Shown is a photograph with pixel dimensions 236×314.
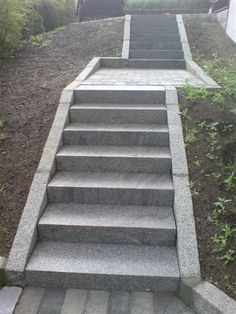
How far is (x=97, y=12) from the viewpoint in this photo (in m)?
13.7

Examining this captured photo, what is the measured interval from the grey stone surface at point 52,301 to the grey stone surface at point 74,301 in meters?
0.04

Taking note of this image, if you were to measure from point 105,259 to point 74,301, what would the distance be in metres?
0.46

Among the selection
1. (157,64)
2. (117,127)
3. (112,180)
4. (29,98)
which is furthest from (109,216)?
(157,64)

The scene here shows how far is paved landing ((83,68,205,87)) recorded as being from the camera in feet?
18.5

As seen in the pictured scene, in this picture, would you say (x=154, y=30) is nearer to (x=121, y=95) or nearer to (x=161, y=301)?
(x=121, y=95)

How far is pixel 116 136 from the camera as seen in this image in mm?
4121

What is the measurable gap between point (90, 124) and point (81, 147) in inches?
16.0

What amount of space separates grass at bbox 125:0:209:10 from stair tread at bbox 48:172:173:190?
1187 centimetres

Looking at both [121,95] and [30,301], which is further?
[121,95]

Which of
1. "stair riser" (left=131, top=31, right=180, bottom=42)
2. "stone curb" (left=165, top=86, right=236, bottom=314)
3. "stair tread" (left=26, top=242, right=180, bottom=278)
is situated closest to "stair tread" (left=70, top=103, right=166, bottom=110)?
"stone curb" (left=165, top=86, right=236, bottom=314)

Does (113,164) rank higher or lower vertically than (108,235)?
higher

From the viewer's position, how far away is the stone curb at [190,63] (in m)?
5.26

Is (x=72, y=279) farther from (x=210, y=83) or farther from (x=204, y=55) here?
(x=204, y=55)

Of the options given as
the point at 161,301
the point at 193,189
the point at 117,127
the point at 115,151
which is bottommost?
the point at 161,301
